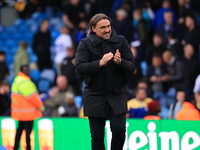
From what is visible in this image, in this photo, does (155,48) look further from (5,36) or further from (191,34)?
(5,36)

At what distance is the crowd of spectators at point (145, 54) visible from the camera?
26.4ft

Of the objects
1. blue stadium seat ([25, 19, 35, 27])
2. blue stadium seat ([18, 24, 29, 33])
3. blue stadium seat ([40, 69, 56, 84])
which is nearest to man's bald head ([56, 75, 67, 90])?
blue stadium seat ([40, 69, 56, 84])

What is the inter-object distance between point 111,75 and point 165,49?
5.40 meters

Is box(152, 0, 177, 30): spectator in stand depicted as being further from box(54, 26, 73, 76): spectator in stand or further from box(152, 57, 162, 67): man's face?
box(54, 26, 73, 76): spectator in stand

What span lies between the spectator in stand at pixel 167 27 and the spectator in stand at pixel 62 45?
103 inches

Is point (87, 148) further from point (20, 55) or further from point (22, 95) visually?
point (20, 55)

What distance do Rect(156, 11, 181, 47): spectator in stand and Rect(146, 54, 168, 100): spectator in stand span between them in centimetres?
80

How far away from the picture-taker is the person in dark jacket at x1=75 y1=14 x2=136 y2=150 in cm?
413

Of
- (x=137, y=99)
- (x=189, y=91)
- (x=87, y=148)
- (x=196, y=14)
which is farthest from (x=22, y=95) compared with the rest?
(x=196, y=14)

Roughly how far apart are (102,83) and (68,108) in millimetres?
4139

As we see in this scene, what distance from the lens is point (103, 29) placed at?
414 centimetres

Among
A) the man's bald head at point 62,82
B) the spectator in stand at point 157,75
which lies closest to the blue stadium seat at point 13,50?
the man's bald head at point 62,82

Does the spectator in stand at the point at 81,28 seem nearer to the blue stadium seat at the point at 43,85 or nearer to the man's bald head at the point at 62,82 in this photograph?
the blue stadium seat at the point at 43,85

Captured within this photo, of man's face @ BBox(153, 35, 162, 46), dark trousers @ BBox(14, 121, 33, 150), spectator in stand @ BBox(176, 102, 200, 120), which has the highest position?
man's face @ BBox(153, 35, 162, 46)
